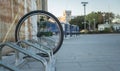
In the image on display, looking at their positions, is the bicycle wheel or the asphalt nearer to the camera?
the asphalt

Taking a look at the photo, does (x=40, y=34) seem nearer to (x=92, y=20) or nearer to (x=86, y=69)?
(x=86, y=69)

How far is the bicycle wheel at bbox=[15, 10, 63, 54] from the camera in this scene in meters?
7.32

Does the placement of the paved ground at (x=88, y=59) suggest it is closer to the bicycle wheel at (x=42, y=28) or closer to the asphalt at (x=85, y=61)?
the asphalt at (x=85, y=61)

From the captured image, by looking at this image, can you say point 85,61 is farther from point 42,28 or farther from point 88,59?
point 42,28

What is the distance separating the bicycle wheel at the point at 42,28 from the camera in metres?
7.32

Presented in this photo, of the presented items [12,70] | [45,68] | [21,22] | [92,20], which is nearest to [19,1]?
[21,22]

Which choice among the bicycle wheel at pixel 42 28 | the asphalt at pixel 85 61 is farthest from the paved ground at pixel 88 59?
the bicycle wheel at pixel 42 28

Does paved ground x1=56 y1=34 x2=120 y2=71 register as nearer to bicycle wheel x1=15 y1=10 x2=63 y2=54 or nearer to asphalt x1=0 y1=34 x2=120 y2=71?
asphalt x1=0 y1=34 x2=120 y2=71

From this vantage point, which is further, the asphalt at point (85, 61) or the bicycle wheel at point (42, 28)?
the bicycle wheel at point (42, 28)

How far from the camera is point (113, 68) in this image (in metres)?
6.54

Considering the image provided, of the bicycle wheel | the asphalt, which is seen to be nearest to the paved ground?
the asphalt

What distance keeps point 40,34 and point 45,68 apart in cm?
431

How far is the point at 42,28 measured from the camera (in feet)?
28.5

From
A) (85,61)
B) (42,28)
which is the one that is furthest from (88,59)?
(42,28)
